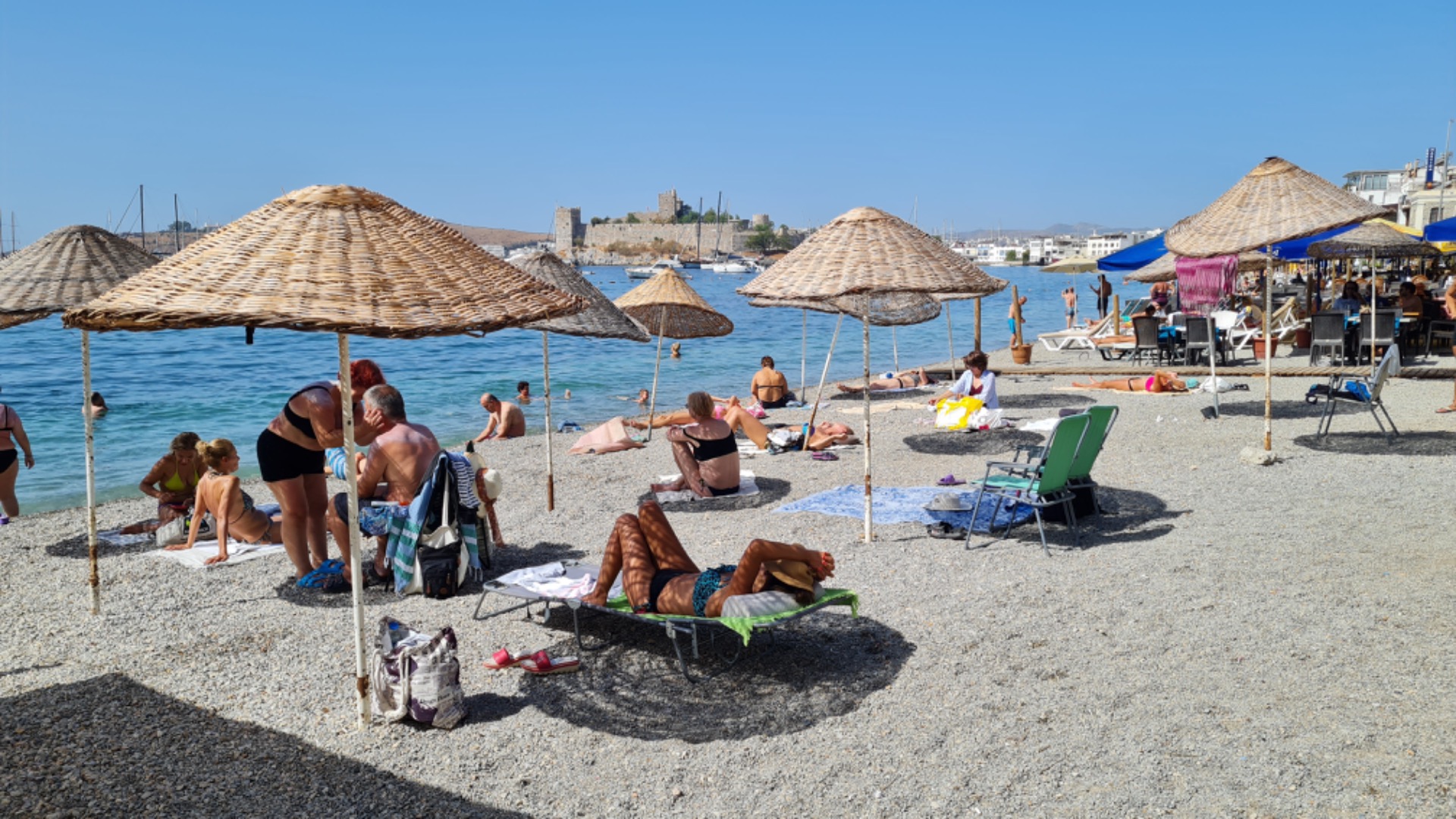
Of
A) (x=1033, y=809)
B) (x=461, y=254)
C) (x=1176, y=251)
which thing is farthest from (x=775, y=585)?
(x=1176, y=251)

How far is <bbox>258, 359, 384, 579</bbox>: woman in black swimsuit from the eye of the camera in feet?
17.9

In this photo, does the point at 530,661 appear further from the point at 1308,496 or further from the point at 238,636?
the point at 1308,496

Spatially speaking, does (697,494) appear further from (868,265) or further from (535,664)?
(535,664)

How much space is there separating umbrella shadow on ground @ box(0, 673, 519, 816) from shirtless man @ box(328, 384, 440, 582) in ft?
5.49

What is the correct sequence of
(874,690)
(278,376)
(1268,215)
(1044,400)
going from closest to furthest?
(874,690), (1268,215), (1044,400), (278,376)

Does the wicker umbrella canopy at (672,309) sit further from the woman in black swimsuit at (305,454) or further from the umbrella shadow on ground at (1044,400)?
the woman in black swimsuit at (305,454)

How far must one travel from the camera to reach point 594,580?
5238 millimetres

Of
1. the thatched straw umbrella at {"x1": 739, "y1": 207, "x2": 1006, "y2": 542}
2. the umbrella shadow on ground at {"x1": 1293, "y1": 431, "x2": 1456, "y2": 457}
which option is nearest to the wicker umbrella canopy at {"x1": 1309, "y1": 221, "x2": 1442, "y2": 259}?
the umbrella shadow on ground at {"x1": 1293, "y1": 431, "x2": 1456, "y2": 457}

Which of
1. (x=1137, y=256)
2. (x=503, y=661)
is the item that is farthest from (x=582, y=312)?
(x=1137, y=256)

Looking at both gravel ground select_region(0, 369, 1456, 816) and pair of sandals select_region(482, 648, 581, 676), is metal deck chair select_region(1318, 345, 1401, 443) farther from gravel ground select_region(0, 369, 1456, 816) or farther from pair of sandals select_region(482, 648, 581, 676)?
pair of sandals select_region(482, 648, 581, 676)

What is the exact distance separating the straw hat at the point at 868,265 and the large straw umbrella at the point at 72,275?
406 centimetres

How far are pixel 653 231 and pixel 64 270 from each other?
418 ft

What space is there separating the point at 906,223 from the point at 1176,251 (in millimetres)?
3242

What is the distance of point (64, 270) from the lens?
6.12m
